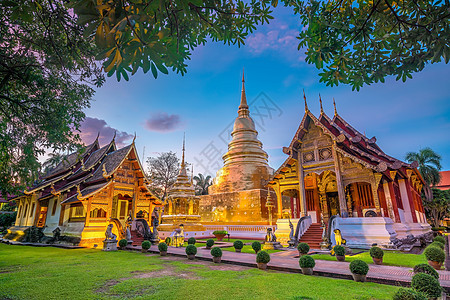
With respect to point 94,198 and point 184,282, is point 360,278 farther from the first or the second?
point 94,198

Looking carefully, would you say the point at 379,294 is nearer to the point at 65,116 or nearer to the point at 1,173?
the point at 65,116

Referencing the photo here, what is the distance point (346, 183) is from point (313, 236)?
3361 millimetres

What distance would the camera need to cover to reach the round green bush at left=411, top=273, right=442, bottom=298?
3742 millimetres

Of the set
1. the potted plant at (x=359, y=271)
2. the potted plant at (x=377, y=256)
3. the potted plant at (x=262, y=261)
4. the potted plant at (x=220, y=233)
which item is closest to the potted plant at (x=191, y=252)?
the potted plant at (x=262, y=261)

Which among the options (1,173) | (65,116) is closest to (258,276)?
(65,116)

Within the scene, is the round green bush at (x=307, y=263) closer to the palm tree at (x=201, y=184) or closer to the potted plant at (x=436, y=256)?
the potted plant at (x=436, y=256)

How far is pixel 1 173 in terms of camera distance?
6.70 metres

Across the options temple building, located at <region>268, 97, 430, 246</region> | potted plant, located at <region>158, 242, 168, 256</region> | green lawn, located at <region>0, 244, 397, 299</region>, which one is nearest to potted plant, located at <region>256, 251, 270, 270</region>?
green lawn, located at <region>0, 244, 397, 299</region>

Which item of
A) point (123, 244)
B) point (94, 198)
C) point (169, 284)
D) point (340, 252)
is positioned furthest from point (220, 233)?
point (169, 284)

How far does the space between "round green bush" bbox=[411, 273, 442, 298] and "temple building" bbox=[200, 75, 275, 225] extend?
17.3 meters

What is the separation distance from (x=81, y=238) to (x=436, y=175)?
38111 millimetres

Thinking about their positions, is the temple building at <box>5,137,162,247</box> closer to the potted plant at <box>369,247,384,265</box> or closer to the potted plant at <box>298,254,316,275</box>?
the potted plant at <box>298,254,316,275</box>

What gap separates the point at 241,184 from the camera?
24266 mm

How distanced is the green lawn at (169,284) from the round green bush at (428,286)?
74 cm
